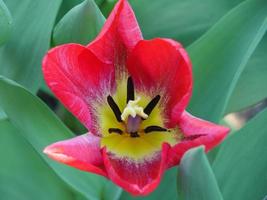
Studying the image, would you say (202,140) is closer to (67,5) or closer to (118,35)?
(118,35)

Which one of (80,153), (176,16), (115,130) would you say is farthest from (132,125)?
(176,16)

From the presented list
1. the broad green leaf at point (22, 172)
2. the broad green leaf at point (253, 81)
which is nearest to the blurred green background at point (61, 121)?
the broad green leaf at point (22, 172)

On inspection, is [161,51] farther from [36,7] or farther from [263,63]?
[263,63]

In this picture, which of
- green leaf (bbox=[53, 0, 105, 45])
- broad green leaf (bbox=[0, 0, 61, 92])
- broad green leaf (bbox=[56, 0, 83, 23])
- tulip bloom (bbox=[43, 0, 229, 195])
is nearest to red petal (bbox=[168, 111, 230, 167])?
tulip bloom (bbox=[43, 0, 229, 195])

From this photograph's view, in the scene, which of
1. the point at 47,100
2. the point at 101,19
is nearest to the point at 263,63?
the point at 101,19

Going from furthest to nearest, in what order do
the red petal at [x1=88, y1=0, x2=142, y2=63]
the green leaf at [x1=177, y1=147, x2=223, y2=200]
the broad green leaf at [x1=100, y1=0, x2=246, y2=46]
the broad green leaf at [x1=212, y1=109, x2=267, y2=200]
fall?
the broad green leaf at [x1=100, y1=0, x2=246, y2=46], the broad green leaf at [x1=212, y1=109, x2=267, y2=200], the red petal at [x1=88, y1=0, x2=142, y2=63], the green leaf at [x1=177, y1=147, x2=223, y2=200]

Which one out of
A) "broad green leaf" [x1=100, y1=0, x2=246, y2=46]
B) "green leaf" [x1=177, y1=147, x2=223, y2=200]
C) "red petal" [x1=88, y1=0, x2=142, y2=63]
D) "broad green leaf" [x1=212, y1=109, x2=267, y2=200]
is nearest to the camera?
"green leaf" [x1=177, y1=147, x2=223, y2=200]

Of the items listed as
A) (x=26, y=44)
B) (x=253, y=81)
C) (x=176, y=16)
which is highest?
(x=26, y=44)

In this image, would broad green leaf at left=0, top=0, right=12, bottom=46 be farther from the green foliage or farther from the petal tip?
the petal tip
